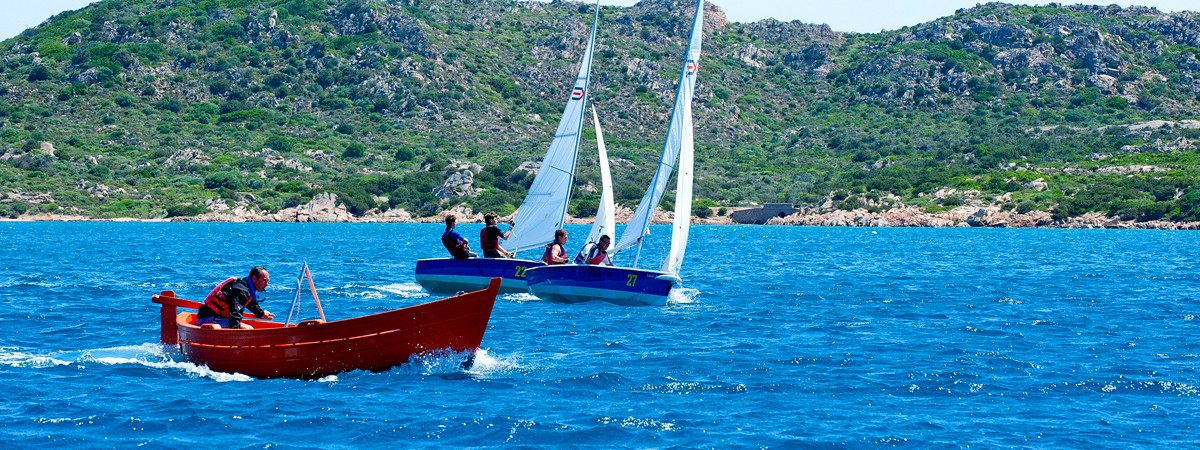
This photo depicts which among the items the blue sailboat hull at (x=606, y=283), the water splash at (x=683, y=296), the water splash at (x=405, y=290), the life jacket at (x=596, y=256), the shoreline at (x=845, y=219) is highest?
the life jacket at (x=596, y=256)

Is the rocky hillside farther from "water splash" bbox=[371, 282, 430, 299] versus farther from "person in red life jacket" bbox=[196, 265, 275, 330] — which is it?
"person in red life jacket" bbox=[196, 265, 275, 330]

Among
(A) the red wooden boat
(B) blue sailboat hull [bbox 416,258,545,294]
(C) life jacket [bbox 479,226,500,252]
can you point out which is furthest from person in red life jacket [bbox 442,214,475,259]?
(A) the red wooden boat

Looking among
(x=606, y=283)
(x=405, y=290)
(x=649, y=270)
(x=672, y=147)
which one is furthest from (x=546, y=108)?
(x=649, y=270)

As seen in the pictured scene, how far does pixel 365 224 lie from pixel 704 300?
276 feet

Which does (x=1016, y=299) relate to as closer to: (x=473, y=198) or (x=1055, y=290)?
(x=1055, y=290)

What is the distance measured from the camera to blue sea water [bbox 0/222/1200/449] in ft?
51.4

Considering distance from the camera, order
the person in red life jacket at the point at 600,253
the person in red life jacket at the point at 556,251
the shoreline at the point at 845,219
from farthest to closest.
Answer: the shoreline at the point at 845,219 → the person in red life jacket at the point at 556,251 → the person in red life jacket at the point at 600,253

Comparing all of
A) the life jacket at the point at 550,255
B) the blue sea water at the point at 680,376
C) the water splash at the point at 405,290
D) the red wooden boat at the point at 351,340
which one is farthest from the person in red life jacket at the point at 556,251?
the red wooden boat at the point at 351,340

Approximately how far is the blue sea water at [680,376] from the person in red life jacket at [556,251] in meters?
1.27

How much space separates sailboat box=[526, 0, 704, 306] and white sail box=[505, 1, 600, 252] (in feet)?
8.20

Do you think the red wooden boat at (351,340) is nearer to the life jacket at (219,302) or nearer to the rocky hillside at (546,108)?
the life jacket at (219,302)

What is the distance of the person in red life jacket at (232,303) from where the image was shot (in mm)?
19875

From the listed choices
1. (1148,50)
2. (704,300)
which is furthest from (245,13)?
(704,300)

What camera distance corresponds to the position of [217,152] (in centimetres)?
12912
